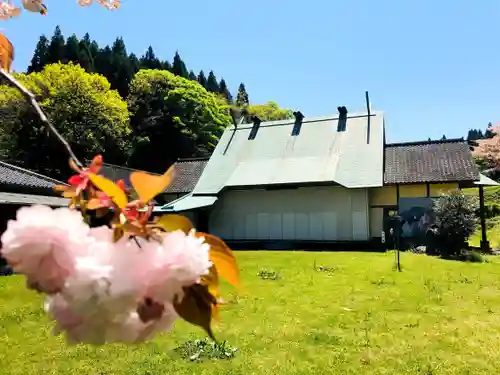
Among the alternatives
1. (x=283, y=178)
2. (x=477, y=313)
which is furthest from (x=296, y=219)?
(x=477, y=313)

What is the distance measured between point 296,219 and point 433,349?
11329 millimetres

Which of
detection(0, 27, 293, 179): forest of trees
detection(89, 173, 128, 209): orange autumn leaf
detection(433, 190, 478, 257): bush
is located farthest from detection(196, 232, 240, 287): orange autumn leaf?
detection(0, 27, 293, 179): forest of trees

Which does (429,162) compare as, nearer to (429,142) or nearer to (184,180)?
(429,142)

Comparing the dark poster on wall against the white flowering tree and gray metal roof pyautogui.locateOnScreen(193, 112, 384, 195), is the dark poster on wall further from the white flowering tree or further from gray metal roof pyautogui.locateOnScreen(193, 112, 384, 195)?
the white flowering tree

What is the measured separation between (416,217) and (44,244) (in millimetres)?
15209

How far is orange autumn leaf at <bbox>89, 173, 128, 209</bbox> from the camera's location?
0.55 metres

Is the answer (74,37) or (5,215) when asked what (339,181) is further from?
(74,37)

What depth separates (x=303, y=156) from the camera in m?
16.6

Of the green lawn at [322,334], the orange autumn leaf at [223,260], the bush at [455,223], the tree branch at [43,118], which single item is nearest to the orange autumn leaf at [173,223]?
the orange autumn leaf at [223,260]

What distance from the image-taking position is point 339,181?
580 inches

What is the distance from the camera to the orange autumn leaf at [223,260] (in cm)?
60

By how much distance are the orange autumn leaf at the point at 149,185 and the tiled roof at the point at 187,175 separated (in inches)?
693

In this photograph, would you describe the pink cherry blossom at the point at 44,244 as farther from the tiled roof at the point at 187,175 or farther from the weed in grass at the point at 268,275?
the tiled roof at the point at 187,175

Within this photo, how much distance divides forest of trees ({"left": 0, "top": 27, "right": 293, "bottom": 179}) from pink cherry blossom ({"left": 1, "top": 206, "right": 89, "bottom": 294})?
1628 centimetres
